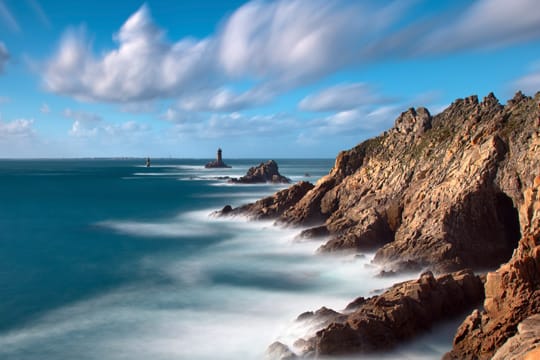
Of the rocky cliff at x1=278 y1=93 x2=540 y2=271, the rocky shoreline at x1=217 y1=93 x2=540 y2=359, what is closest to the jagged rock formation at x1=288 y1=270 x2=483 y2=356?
the rocky shoreline at x1=217 y1=93 x2=540 y2=359

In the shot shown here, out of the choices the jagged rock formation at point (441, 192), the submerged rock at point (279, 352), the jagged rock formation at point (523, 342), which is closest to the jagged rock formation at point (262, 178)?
the jagged rock formation at point (441, 192)

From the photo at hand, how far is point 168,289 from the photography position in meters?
25.2

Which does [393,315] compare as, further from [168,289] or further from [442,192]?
[442,192]

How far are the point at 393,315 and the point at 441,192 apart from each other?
14.7 metres

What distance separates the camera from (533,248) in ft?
46.2

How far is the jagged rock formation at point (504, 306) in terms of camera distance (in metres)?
13.0

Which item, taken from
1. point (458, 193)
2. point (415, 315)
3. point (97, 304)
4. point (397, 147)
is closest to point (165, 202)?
point (397, 147)

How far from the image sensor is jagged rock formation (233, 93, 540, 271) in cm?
2497

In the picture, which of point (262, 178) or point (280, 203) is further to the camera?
point (262, 178)

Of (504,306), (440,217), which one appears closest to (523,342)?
(504,306)

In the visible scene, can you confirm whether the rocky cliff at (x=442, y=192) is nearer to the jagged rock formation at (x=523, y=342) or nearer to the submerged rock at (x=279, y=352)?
the submerged rock at (x=279, y=352)

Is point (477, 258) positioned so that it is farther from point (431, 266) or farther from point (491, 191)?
point (491, 191)

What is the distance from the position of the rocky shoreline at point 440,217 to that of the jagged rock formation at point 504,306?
0.03 m

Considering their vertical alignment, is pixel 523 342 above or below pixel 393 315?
above
